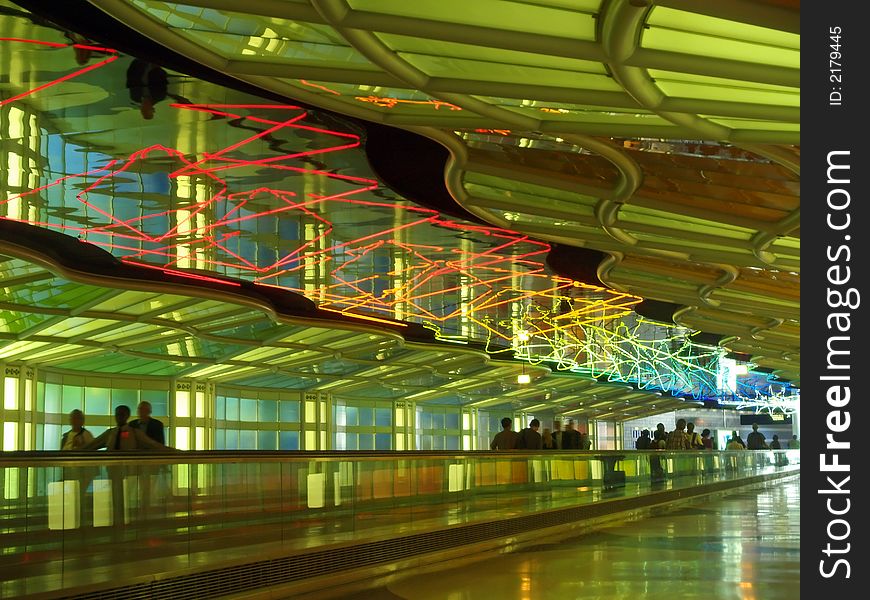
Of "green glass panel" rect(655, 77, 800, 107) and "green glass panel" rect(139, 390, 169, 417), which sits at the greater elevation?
"green glass panel" rect(655, 77, 800, 107)

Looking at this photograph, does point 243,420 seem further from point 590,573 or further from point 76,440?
point 590,573

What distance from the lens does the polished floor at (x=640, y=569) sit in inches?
460

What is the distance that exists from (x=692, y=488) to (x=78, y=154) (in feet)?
67.1

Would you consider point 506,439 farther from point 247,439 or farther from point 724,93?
point 247,439

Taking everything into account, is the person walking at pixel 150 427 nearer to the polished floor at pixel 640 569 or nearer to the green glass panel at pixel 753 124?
the polished floor at pixel 640 569

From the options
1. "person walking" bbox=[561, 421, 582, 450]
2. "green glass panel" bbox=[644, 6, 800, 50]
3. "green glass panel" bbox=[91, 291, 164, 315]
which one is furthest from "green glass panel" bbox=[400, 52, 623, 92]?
"person walking" bbox=[561, 421, 582, 450]

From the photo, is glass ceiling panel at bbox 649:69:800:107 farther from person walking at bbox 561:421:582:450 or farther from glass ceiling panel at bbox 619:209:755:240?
person walking at bbox 561:421:582:450

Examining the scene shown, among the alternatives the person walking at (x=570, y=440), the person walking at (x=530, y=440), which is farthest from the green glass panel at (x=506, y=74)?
the person walking at (x=570, y=440)

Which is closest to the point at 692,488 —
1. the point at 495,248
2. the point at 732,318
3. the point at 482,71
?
the point at 732,318

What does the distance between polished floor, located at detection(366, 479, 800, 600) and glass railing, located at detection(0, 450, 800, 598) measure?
1231 mm

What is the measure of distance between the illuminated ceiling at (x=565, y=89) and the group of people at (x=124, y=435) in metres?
4.84

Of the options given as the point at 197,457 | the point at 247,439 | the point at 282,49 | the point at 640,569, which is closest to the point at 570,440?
the point at 640,569

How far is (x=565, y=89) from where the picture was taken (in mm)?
10641

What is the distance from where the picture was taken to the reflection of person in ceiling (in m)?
12.1
